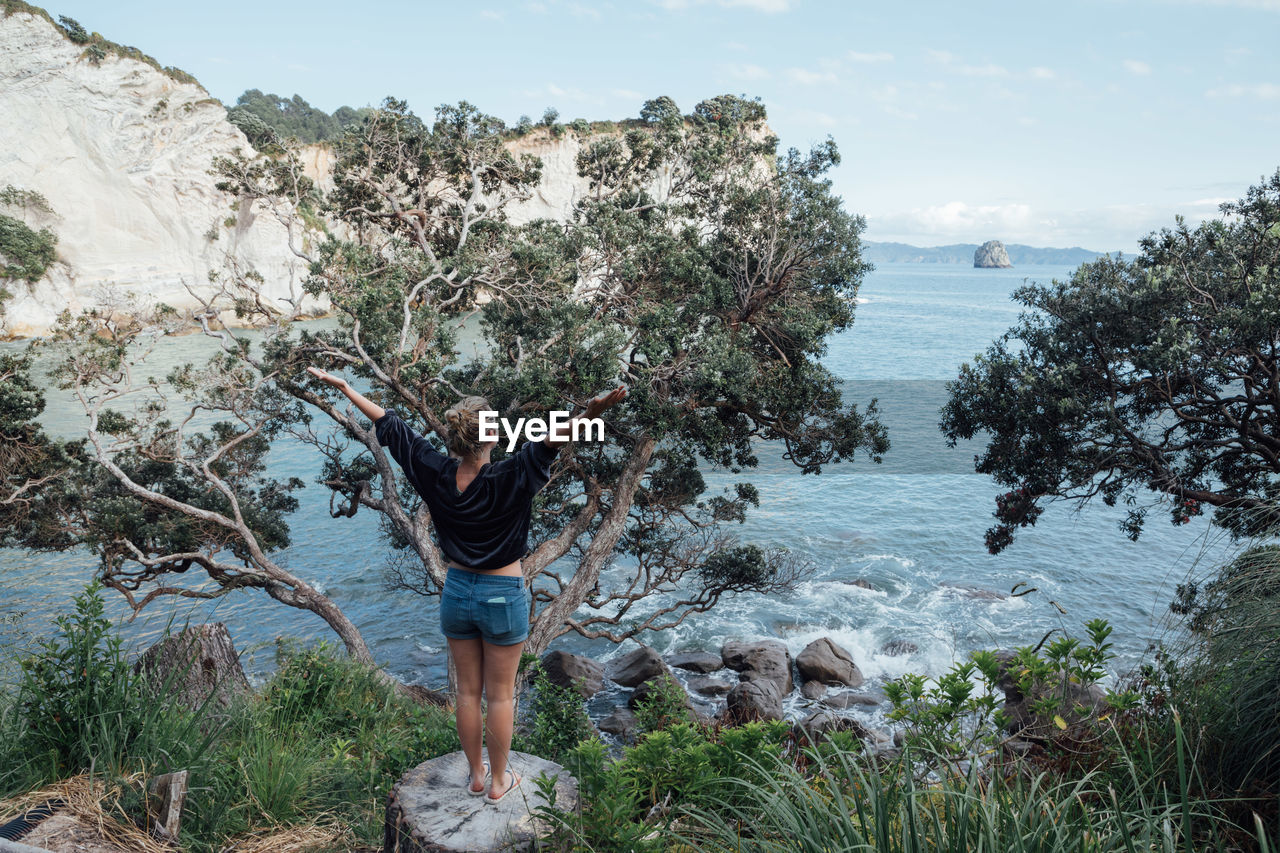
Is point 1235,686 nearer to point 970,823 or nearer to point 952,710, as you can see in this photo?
point 952,710

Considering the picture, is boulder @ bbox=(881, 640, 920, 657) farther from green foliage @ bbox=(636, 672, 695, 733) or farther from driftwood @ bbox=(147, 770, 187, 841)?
driftwood @ bbox=(147, 770, 187, 841)

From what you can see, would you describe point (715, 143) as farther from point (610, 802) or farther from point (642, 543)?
point (610, 802)

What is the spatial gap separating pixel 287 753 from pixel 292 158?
36.8ft

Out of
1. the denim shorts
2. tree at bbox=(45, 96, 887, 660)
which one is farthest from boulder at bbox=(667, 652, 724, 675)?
the denim shorts

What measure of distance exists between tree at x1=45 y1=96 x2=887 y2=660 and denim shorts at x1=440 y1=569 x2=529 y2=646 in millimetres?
6854

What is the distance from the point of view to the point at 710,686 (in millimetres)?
15219

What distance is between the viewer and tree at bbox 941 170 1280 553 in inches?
A: 384

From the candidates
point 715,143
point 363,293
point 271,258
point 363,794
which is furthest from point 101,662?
point 271,258

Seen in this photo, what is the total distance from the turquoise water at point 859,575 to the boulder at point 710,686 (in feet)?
5.98

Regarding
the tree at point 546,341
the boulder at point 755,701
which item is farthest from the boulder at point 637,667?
the tree at point 546,341

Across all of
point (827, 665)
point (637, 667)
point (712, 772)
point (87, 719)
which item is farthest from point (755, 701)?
point (87, 719)

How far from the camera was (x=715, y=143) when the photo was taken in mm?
12844

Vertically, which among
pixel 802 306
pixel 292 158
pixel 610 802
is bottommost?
pixel 610 802

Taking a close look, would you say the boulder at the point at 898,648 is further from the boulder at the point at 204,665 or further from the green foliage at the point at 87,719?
the green foliage at the point at 87,719
